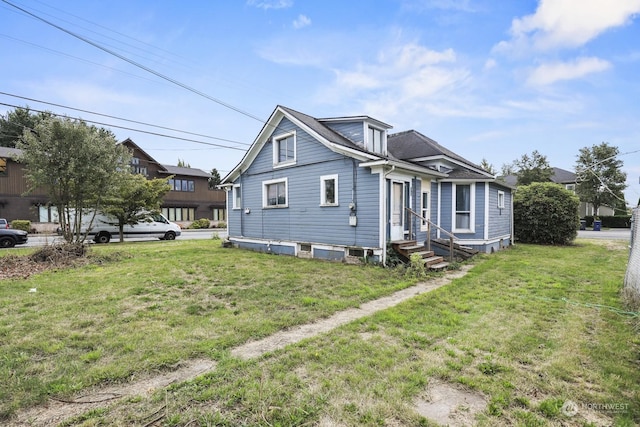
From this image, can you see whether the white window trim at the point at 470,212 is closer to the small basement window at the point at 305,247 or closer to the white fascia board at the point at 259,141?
the small basement window at the point at 305,247

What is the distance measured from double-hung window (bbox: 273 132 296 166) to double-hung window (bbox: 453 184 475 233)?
22.5 ft

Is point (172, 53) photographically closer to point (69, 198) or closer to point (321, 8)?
point (321, 8)

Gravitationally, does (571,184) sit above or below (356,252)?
above

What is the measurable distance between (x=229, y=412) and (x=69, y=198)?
1255cm

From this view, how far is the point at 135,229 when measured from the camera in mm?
19438

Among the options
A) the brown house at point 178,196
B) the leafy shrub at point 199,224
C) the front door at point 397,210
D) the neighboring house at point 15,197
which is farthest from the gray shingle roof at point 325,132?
the leafy shrub at point 199,224

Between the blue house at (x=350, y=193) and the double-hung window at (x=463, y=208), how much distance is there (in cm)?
4

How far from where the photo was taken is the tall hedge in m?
15.7

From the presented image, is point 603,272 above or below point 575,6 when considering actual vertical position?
below

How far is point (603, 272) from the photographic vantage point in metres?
8.64

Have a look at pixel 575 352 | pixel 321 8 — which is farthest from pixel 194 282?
pixel 321 8

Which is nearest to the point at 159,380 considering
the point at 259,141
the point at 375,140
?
the point at 375,140

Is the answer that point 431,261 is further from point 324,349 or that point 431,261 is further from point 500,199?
point 500,199

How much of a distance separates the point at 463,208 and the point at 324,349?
36.3ft
